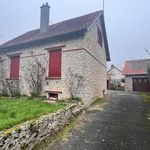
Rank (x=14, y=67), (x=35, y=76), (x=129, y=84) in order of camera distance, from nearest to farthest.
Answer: (x=35, y=76) < (x=14, y=67) < (x=129, y=84)

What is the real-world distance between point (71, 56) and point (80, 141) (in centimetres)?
612

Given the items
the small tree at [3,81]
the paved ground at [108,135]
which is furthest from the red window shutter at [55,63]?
the small tree at [3,81]

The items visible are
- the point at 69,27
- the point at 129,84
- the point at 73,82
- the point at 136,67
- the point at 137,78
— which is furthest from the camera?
the point at 136,67

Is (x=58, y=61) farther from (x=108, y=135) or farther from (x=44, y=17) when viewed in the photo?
(x=108, y=135)

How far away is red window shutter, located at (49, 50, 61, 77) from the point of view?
10852 millimetres

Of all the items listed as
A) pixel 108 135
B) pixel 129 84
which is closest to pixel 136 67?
pixel 129 84

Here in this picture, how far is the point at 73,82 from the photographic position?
10.1 meters

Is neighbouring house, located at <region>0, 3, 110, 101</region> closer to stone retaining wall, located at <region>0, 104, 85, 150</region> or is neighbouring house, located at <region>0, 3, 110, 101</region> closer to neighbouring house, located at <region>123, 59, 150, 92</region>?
stone retaining wall, located at <region>0, 104, 85, 150</region>

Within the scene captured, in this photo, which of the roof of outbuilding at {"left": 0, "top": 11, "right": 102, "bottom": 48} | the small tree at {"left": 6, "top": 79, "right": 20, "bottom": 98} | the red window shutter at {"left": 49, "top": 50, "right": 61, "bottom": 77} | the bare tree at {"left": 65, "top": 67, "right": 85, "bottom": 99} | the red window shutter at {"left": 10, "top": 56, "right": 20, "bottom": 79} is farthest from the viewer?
the red window shutter at {"left": 10, "top": 56, "right": 20, "bottom": 79}

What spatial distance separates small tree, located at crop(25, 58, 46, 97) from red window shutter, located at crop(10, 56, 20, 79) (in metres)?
1.34

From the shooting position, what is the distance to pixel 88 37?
35.7 ft

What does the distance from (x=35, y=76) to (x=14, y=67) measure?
106 inches

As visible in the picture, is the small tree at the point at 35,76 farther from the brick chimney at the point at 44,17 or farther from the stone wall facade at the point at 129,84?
the stone wall facade at the point at 129,84

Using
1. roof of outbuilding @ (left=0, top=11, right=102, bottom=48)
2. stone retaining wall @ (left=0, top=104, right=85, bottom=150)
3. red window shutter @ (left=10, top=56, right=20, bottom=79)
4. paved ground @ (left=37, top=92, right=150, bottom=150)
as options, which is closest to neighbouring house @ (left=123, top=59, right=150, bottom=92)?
roof of outbuilding @ (left=0, top=11, right=102, bottom=48)
